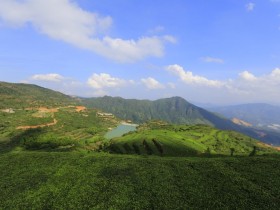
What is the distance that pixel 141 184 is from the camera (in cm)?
6334

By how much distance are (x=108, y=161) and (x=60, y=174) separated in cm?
1472

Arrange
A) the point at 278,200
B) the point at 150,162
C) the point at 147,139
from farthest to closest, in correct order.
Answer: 1. the point at 147,139
2. the point at 150,162
3. the point at 278,200

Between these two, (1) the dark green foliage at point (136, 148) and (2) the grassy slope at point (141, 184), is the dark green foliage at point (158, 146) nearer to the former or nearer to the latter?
(1) the dark green foliage at point (136, 148)

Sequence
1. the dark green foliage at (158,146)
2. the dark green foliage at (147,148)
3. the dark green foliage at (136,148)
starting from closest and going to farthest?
the dark green foliage at (158,146), the dark green foliage at (147,148), the dark green foliage at (136,148)

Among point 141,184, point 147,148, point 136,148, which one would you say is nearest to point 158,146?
point 147,148

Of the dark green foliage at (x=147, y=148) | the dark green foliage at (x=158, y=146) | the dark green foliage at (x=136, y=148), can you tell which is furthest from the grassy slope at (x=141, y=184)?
the dark green foliage at (x=136, y=148)

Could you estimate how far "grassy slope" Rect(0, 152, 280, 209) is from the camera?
55.8 metres

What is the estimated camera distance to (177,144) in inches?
5468

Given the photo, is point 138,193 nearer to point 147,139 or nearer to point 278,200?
point 278,200

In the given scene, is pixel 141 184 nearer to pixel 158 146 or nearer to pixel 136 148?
pixel 158 146

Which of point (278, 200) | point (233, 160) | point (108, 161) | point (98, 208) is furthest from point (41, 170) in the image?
point (278, 200)

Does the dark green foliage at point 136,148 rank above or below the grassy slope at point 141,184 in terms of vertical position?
below

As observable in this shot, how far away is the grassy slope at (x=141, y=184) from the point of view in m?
55.8

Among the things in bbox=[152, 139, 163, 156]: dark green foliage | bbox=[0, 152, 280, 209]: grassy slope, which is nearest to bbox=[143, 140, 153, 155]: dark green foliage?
bbox=[152, 139, 163, 156]: dark green foliage
